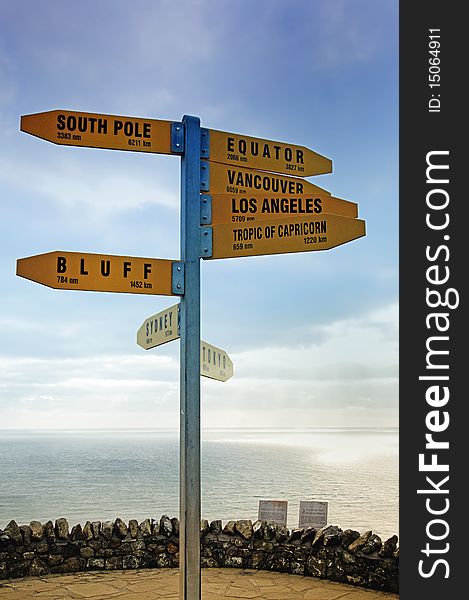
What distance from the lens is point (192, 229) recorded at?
4098 mm

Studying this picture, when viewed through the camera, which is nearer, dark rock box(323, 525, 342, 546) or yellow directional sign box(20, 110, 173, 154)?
yellow directional sign box(20, 110, 173, 154)

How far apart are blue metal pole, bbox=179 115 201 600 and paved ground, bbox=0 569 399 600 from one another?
2229 millimetres

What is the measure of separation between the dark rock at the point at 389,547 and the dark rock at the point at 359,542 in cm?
17

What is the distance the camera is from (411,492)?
4.30 m

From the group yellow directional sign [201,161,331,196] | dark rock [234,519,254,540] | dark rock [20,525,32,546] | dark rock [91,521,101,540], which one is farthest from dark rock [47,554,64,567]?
yellow directional sign [201,161,331,196]

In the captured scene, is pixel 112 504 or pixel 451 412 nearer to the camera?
pixel 451 412

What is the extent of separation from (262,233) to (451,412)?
152 cm

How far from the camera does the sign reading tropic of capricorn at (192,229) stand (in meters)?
3.96

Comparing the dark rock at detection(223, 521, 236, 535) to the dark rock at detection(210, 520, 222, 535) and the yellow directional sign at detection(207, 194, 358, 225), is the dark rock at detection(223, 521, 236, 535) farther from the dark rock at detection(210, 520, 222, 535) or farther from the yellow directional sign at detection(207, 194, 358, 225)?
the yellow directional sign at detection(207, 194, 358, 225)

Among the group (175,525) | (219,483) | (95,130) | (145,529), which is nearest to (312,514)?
(175,525)

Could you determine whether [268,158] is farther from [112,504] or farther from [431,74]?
[112,504]

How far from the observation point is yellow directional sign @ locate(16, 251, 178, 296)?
388 cm

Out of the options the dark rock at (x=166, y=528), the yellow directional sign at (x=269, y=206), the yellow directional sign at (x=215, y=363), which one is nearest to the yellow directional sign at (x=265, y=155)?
the yellow directional sign at (x=269, y=206)

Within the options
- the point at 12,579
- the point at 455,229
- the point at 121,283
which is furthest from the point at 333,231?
the point at 12,579
